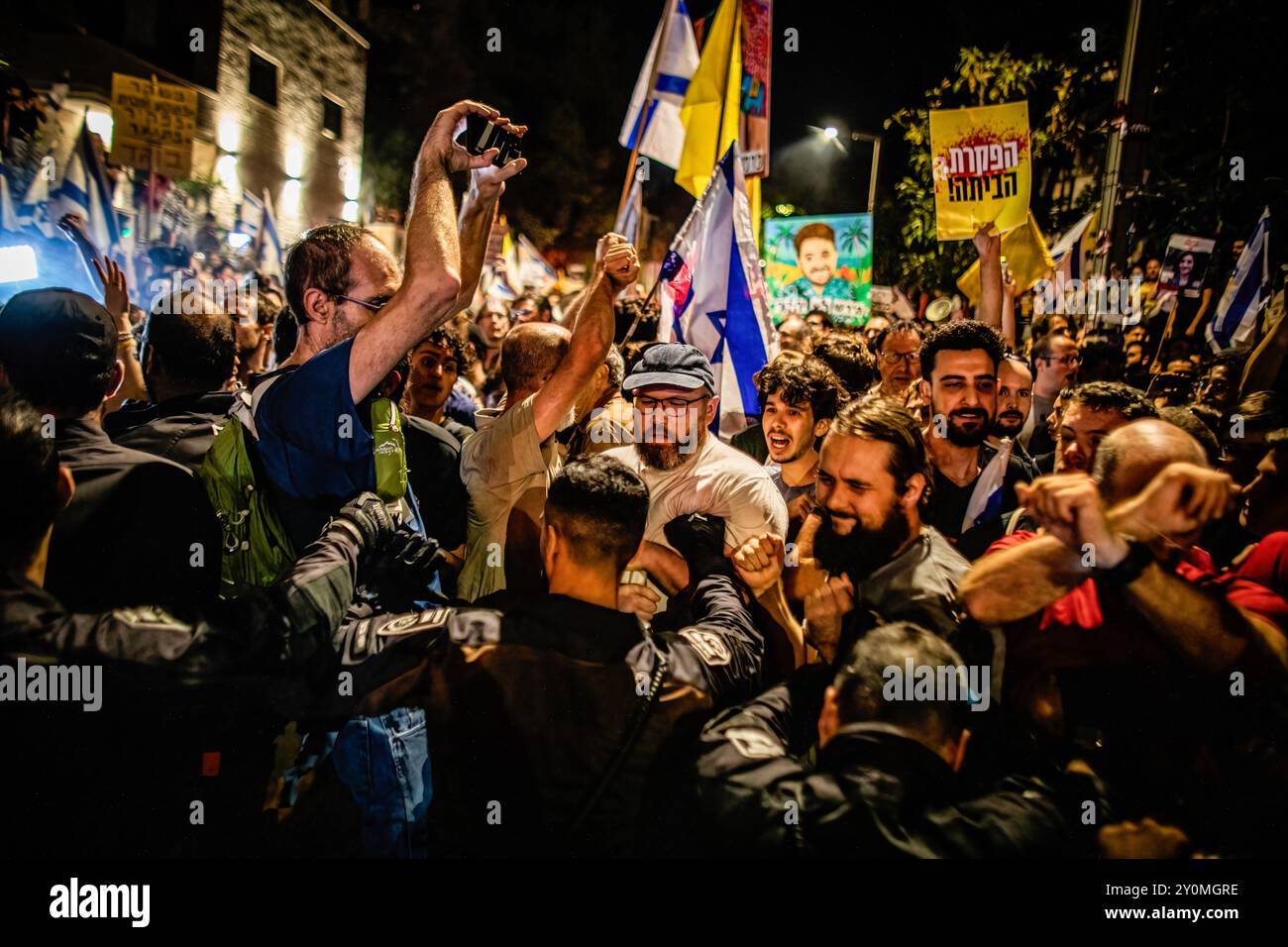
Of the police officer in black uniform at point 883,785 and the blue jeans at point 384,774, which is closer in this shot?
the police officer in black uniform at point 883,785

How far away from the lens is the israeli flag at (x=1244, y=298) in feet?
20.6

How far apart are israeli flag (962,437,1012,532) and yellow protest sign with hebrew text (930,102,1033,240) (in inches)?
120

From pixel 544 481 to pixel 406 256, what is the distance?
109 cm

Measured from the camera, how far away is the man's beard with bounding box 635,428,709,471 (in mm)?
3215

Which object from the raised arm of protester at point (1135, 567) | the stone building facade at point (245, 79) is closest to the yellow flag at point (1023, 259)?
Answer: the raised arm of protester at point (1135, 567)

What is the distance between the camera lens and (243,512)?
8.53 ft

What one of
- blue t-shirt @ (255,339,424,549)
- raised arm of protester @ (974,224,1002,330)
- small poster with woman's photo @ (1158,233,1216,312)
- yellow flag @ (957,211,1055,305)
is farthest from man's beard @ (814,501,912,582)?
small poster with woman's photo @ (1158,233,1216,312)

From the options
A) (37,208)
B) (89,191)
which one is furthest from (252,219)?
(89,191)

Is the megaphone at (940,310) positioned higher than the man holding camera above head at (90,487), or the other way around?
the megaphone at (940,310)

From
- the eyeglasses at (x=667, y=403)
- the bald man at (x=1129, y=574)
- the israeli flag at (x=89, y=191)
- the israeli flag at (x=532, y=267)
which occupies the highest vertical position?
the israeli flag at (x=532, y=267)

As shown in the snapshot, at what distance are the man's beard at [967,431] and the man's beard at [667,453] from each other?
3.89ft

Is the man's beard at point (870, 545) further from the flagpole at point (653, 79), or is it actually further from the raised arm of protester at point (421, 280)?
the flagpole at point (653, 79)

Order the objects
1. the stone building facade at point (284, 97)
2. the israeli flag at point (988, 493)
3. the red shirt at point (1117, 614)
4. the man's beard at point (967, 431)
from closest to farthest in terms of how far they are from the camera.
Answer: the red shirt at point (1117, 614), the israeli flag at point (988, 493), the man's beard at point (967, 431), the stone building facade at point (284, 97)
